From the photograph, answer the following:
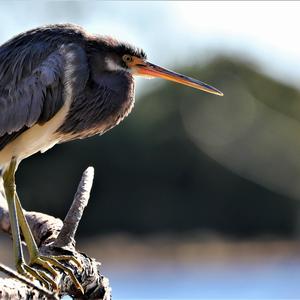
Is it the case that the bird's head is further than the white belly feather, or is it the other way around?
the bird's head

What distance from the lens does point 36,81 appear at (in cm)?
612

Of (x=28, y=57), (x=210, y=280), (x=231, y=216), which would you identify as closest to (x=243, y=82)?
(x=231, y=216)

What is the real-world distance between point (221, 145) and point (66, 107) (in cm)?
1745

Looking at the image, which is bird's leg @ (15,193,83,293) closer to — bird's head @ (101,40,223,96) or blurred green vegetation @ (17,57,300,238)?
bird's head @ (101,40,223,96)

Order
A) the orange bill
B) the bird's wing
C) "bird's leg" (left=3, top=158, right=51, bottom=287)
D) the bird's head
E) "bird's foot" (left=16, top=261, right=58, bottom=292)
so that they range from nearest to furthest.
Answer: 1. "bird's foot" (left=16, top=261, right=58, bottom=292)
2. "bird's leg" (left=3, top=158, right=51, bottom=287)
3. the bird's wing
4. the bird's head
5. the orange bill

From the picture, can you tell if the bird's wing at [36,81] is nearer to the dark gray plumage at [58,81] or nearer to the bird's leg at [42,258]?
the dark gray plumage at [58,81]

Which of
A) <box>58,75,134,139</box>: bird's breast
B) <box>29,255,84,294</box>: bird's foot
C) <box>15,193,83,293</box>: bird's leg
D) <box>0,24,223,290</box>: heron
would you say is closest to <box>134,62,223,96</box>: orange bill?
<box>58,75,134,139</box>: bird's breast

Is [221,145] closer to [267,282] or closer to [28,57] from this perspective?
[267,282]

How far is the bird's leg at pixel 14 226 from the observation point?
564cm

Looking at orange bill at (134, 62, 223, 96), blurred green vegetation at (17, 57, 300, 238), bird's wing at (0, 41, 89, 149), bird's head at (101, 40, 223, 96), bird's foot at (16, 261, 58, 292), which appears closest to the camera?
bird's foot at (16, 261, 58, 292)

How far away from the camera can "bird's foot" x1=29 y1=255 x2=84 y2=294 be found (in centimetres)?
542

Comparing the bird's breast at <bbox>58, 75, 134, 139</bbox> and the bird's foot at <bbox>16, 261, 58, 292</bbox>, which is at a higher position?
the bird's breast at <bbox>58, 75, 134, 139</bbox>

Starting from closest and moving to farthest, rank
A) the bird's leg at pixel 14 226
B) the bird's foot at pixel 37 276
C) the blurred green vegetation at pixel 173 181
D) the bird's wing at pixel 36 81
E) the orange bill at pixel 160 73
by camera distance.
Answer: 1. the bird's foot at pixel 37 276
2. the bird's leg at pixel 14 226
3. the bird's wing at pixel 36 81
4. the orange bill at pixel 160 73
5. the blurred green vegetation at pixel 173 181

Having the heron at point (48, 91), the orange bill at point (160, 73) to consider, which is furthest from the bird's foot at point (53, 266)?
the orange bill at point (160, 73)
